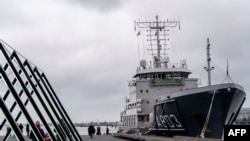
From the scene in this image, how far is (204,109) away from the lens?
35.7 m

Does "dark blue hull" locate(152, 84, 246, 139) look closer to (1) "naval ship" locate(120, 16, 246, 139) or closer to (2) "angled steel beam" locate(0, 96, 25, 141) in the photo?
(1) "naval ship" locate(120, 16, 246, 139)

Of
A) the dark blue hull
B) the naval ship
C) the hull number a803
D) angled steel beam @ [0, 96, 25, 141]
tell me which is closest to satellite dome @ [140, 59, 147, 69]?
the naval ship

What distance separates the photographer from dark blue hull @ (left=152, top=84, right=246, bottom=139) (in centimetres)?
3497

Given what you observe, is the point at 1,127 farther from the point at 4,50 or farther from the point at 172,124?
the point at 172,124

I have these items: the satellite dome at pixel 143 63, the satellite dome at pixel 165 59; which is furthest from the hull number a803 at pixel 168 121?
the satellite dome at pixel 143 63

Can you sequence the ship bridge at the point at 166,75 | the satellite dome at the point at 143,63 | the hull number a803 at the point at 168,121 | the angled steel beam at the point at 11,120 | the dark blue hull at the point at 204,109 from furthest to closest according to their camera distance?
the satellite dome at the point at 143,63 → the ship bridge at the point at 166,75 → the hull number a803 at the point at 168,121 → the dark blue hull at the point at 204,109 → the angled steel beam at the point at 11,120

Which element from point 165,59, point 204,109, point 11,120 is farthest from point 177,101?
point 11,120

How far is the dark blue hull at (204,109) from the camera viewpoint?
115 feet

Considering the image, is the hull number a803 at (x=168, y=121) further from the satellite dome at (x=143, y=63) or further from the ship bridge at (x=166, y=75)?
the satellite dome at (x=143, y=63)

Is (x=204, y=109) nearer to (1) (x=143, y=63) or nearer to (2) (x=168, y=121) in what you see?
(2) (x=168, y=121)

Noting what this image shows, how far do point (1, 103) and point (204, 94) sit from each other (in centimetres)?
3000

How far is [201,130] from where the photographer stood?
3622cm

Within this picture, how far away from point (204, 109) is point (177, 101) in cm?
253

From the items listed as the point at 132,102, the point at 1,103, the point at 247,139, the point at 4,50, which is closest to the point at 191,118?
the point at 132,102
